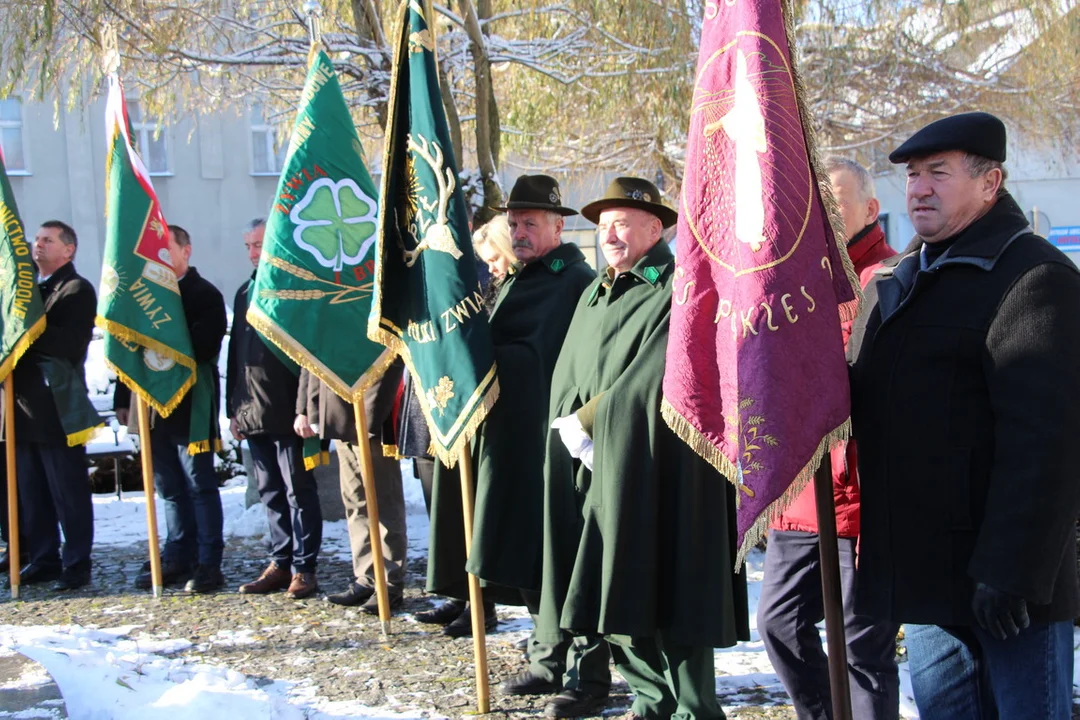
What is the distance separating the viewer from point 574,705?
14.4ft

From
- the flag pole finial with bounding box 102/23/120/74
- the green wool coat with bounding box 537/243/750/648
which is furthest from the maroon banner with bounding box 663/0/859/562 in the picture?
the flag pole finial with bounding box 102/23/120/74

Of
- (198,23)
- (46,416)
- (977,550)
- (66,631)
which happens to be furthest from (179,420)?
(977,550)

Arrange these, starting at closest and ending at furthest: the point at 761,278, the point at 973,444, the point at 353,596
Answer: the point at 973,444 < the point at 761,278 < the point at 353,596

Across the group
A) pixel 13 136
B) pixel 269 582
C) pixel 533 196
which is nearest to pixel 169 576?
pixel 269 582

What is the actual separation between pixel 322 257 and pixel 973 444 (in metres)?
3.65

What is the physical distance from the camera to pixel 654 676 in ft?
12.8

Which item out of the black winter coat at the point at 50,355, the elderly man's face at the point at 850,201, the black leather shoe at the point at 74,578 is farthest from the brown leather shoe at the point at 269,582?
the elderly man's face at the point at 850,201

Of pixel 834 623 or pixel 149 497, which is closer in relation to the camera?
pixel 834 623

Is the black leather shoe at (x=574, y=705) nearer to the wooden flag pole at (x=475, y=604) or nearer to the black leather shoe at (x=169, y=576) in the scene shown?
the wooden flag pole at (x=475, y=604)

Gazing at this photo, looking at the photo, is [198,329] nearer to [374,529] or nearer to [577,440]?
[374,529]

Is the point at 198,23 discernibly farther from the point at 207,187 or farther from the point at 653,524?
the point at 207,187

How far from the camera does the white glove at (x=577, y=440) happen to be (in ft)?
12.8

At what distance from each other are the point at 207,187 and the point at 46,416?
668 inches

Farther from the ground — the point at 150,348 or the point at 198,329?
the point at 198,329
